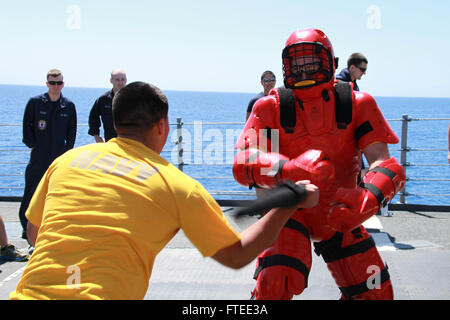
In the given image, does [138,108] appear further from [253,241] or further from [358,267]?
[358,267]

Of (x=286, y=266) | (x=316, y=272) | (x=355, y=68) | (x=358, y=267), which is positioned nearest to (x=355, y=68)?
(x=355, y=68)

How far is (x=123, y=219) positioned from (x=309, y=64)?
1702mm

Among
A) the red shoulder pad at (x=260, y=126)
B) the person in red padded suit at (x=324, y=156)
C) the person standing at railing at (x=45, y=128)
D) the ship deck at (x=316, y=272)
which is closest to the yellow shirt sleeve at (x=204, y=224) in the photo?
the person in red padded suit at (x=324, y=156)

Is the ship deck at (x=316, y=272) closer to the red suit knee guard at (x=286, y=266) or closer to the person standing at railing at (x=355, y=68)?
the red suit knee guard at (x=286, y=266)

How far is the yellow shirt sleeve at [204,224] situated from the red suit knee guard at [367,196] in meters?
0.89

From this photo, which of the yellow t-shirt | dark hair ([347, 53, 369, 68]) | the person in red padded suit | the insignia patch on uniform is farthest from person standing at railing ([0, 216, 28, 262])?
dark hair ([347, 53, 369, 68])

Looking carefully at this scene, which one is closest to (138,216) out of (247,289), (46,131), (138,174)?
(138,174)

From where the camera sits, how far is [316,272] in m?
4.78

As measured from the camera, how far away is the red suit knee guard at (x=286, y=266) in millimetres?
2652

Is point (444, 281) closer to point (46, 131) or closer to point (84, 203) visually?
point (84, 203)

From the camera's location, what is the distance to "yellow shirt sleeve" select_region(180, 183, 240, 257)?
5.61ft
